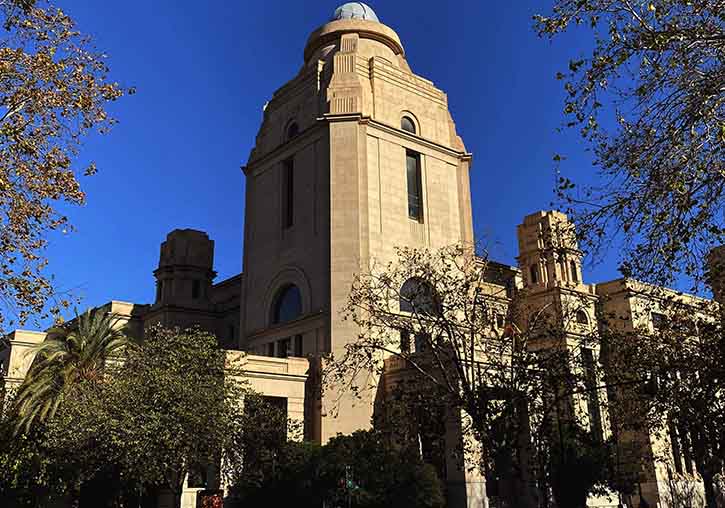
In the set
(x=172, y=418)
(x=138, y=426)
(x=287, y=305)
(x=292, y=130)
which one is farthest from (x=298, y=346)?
(x=138, y=426)

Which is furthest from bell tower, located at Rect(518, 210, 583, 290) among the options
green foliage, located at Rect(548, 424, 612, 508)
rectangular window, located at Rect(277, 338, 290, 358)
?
rectangular window, located at Rect(277, 338, 290, 358)

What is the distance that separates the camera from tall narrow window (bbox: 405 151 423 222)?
135 ft

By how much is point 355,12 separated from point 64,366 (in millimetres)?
30434

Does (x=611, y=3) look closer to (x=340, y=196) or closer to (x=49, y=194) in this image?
(x=49, y=194)

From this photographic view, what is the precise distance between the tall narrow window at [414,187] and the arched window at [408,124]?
1668 mm

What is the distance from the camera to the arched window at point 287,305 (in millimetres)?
39669

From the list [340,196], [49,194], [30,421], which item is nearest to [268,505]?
[30,421]

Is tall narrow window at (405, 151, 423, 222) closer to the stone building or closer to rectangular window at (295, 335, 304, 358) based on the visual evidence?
the stone building

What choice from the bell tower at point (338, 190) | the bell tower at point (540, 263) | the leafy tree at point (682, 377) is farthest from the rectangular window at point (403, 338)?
the bell tower at point (540, 263)

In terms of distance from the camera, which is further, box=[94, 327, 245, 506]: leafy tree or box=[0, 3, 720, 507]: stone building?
box=[0, 3, 720, 507]: stone building

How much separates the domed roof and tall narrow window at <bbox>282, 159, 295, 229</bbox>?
12202mm

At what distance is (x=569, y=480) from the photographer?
100 ft

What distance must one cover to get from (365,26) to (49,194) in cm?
3589

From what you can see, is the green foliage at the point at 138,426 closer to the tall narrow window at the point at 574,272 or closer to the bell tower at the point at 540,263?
the bell tower at the point at 540,263
